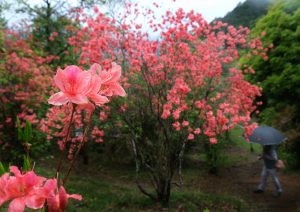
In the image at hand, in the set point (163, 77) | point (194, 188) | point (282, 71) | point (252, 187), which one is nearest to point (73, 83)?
point (163, 77)

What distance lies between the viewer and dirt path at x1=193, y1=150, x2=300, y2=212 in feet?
25.0

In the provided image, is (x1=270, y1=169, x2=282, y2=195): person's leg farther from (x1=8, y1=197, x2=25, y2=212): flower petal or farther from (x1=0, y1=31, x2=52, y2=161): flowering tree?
(x1=8, y1=197, x2=25, y2=212): flower petal

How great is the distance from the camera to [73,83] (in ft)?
3.41

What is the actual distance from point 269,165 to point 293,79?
2.92 meters

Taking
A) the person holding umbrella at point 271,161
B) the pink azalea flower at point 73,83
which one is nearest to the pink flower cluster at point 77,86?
the pink azalea flower at point 73,83

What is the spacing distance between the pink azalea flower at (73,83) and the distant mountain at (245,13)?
22203mm

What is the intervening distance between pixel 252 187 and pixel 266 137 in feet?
7.61

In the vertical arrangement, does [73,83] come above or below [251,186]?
above

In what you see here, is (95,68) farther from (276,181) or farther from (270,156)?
(276,181)

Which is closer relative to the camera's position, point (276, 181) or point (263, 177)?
point (276, 181)

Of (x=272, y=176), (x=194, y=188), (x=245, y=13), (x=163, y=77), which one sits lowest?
(x=194, y=188)

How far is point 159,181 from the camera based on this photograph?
662 centimetres

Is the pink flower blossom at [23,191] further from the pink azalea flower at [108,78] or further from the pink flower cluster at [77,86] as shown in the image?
the pink azalea flower at [108,78]

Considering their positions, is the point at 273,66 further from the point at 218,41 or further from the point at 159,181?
the point at 159,181
